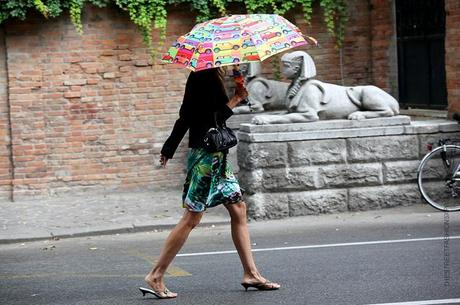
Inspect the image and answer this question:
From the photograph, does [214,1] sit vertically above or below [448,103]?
above

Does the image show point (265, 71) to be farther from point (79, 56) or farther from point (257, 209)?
point (257, 209)

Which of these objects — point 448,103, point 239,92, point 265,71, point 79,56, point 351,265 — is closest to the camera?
point 239,92

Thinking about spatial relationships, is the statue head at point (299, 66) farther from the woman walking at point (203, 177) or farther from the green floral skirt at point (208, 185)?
the green floral skirt at point (208, 185)

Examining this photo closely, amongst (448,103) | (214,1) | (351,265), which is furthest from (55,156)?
(351,265)

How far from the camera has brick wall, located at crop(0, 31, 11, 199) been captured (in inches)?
607

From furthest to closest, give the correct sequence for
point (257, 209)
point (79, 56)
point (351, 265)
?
point (79, 56) < point (257, 209) < point (351, 265)

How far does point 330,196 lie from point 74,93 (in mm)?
4827

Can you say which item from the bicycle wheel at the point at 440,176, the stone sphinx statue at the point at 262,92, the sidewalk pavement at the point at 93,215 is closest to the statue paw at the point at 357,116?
the bicycle wheel at the point at 440,176

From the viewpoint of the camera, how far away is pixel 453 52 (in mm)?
14289

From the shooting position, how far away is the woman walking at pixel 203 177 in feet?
26.6

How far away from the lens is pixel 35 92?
50.8 ft

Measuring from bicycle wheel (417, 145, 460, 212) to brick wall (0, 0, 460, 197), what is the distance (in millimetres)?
4542

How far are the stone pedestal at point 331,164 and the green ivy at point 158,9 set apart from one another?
3474 mm

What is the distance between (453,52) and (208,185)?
7.20 m
